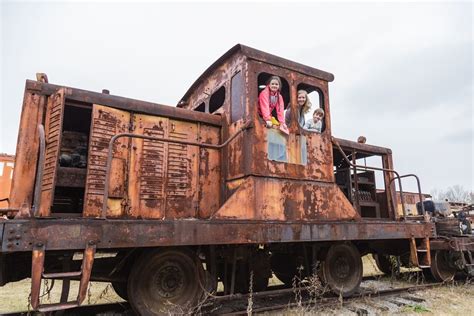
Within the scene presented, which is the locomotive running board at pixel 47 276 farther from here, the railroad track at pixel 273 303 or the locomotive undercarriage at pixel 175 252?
the railroad track at pixel 273 303

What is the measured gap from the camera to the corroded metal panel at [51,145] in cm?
405

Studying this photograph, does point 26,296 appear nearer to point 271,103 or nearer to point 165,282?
point 165,282

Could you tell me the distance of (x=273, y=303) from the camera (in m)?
5.57

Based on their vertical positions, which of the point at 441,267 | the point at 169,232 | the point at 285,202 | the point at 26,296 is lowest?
the point at 26,296

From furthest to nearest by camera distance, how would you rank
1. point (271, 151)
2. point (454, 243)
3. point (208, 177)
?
point (454, 243) → point (208, 177) → point (271, 151)

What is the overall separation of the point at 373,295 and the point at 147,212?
4233 mm

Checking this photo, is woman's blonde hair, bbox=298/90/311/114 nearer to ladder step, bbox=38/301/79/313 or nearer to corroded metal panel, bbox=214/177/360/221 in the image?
corroded metal panel, bbox=214/177/360/221

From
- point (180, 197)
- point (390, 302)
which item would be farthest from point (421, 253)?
point (180, 197)

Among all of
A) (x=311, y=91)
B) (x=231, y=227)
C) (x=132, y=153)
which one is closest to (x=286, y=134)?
(x=311, y=91)

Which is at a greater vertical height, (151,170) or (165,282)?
(151,170)

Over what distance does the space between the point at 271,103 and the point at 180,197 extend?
193cm

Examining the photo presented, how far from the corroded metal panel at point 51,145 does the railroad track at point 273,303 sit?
173cm

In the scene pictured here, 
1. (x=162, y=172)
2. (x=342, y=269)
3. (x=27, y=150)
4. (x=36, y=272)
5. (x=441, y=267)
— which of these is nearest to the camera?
(x=36, y=272)

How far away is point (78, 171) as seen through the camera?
14.4ft
